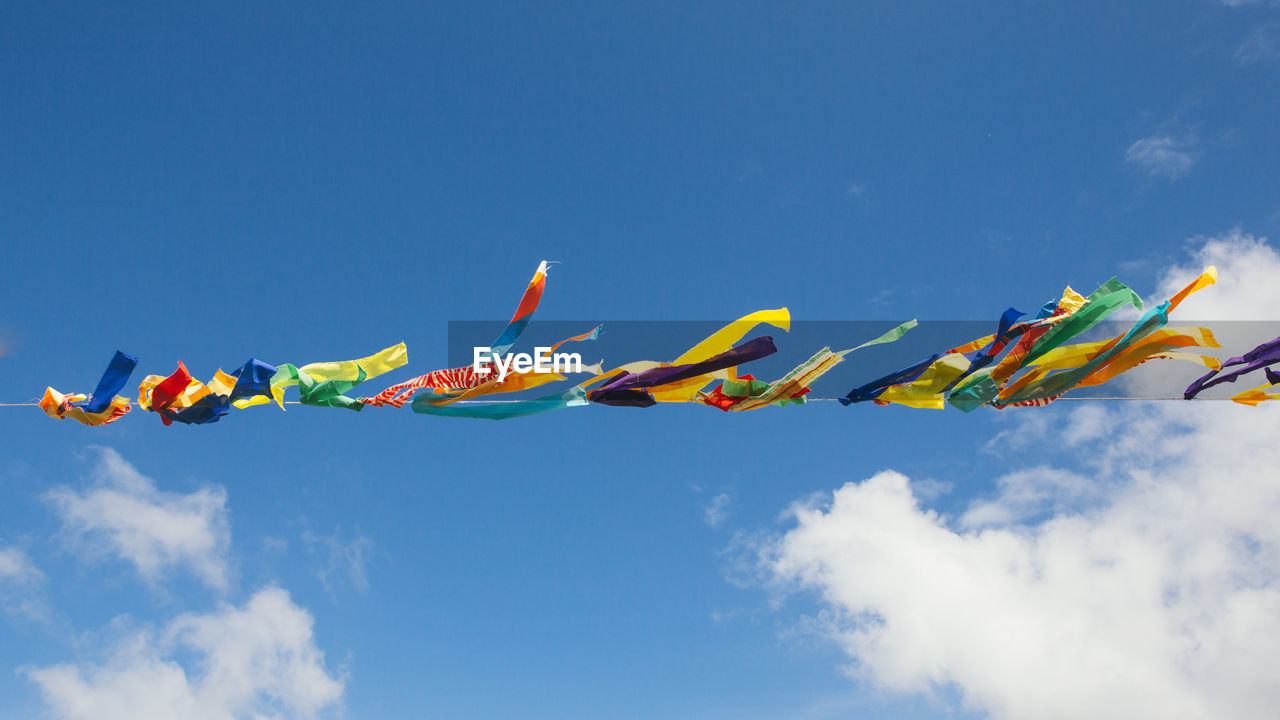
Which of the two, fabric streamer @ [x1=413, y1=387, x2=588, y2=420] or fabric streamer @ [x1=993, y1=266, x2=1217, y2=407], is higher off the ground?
fabric streamer @ [x1=413, y1=387, x2=588, y2=420]

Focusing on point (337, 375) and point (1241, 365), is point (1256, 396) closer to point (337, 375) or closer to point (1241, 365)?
point (1241, 365)

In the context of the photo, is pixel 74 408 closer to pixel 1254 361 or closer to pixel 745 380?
pixel 745 380

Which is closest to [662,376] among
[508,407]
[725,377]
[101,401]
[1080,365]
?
[725,377]

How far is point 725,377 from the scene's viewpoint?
14.0 feet

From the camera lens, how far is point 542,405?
4.17 meters

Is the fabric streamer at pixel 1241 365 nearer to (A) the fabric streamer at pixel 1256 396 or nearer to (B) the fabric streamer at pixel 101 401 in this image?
(A) the fabric streamer at pixel 1256 396

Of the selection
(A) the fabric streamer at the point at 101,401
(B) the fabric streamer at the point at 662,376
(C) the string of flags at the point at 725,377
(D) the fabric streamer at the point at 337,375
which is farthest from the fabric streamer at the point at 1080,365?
(A) the fabric streamer at the point at 101,401

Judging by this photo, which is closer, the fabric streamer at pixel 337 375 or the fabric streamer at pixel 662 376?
the fabric streamer at pixel 662 376

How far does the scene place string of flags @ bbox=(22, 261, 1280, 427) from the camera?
4.15m

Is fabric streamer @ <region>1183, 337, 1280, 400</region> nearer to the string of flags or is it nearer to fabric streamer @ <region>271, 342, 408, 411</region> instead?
the string of flags

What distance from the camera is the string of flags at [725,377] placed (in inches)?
163

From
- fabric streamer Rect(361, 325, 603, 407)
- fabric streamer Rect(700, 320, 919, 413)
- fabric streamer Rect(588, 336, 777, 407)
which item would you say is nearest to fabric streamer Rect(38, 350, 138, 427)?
fabric streamer Rect(361, 325, 603, 407)

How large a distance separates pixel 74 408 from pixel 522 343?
2523 mm

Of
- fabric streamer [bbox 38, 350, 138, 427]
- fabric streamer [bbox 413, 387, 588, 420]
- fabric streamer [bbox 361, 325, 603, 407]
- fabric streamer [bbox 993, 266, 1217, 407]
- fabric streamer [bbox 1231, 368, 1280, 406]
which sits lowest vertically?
fabric streamer [bbox 1231, 368, 1280, 406]
